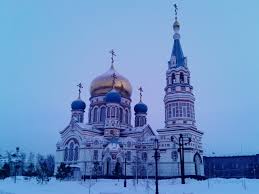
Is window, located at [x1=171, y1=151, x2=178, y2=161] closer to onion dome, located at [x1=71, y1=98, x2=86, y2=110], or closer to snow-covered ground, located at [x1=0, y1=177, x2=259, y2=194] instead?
snow-covered ground, located at [x1=0, y1=177, x2=259, y2=194]

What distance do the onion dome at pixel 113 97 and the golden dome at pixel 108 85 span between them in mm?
3369

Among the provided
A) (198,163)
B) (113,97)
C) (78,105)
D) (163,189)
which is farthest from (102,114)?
(163,189)

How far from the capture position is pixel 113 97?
51750mm

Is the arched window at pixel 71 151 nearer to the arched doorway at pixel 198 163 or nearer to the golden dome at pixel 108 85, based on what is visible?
the golden dome at pixel 108 85

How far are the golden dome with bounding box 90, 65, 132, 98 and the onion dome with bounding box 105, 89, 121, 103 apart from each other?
3.37m

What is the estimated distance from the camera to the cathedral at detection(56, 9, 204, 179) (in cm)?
4325

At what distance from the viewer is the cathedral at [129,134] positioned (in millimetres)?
43250

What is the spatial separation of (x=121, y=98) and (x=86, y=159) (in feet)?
44.3

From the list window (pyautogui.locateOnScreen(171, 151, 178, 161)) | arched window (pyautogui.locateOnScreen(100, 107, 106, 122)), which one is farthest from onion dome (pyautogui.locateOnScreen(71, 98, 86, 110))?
window (pyautogui.locateOnScreen(171, 151, 178, 161))

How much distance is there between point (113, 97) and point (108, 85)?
458 centimetres

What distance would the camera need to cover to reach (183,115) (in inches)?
1708

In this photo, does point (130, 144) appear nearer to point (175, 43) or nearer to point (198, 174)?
point (198, 174)

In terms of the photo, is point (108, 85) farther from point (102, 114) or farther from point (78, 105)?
point (78, 105)

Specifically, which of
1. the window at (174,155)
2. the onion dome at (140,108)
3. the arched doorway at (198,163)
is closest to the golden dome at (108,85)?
the onion dome at (140,108)
